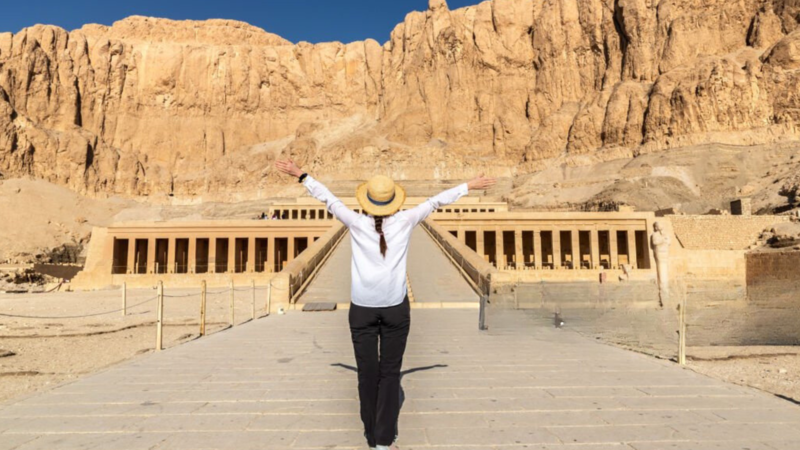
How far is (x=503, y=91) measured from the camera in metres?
94.9

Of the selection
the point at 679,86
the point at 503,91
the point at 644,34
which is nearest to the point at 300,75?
the point at 503,91

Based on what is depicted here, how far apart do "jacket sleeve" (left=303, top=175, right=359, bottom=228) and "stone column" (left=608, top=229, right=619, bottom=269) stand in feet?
105

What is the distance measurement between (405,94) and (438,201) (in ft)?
317

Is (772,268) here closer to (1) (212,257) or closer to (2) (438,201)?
(2) (438,201)

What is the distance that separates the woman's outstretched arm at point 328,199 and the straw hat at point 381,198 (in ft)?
0.42

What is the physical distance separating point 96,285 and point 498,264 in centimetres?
2200

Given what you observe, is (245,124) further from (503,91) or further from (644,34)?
(644,34)

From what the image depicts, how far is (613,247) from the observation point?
33500 millimetres

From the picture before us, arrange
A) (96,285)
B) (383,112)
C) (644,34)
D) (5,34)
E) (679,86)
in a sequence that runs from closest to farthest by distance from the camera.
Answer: (96,285) → (679,86) → (644,34) → (5,34) → (383,112)

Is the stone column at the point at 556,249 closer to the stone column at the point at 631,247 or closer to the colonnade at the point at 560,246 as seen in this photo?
the colonnade at the point at 560,246

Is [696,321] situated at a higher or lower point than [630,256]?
lower

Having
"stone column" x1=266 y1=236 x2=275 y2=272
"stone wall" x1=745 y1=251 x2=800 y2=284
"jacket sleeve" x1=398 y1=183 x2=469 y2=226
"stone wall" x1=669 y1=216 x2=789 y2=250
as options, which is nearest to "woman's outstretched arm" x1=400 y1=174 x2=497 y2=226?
"jacket sleeve" x1=398 y1=183 x2=469 y2=226

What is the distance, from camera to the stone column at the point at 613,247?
33.1 m

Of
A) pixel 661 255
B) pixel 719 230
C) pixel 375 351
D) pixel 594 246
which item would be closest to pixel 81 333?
pixel 375 351
